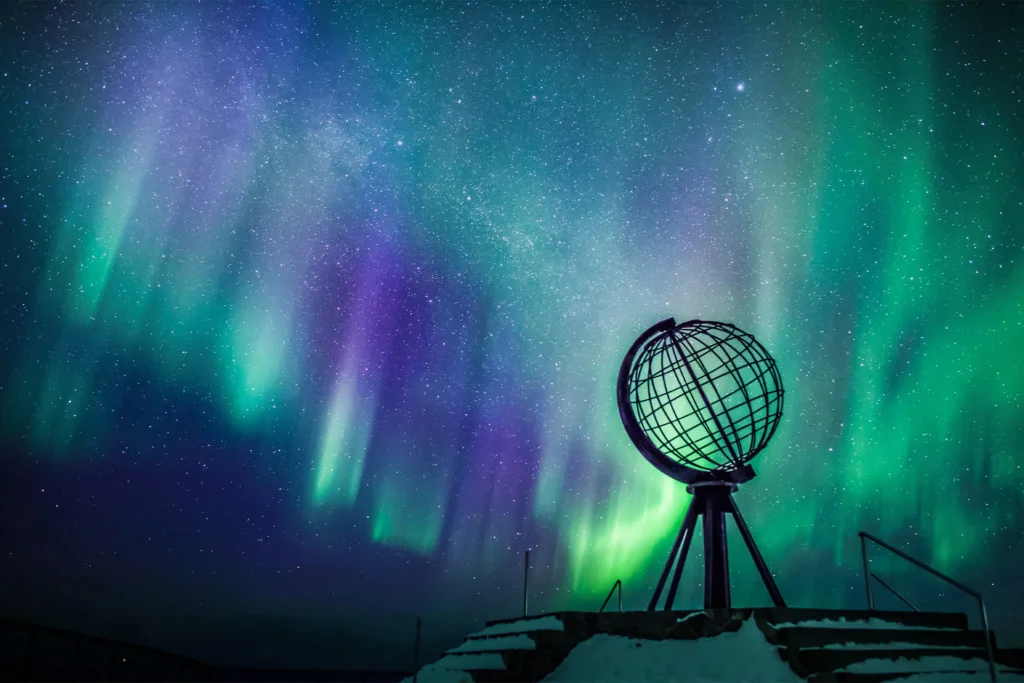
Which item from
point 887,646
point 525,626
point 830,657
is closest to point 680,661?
point 830,657

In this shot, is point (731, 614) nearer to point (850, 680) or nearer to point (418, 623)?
point (850, 680)

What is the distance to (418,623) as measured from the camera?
10.1 metres

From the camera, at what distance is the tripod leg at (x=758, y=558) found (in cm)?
1259

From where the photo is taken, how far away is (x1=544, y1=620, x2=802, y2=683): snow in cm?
896

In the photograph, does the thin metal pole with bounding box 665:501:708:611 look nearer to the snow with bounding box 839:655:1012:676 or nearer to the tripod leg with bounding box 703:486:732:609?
the tripod leg with bounding box 703:486:732:609

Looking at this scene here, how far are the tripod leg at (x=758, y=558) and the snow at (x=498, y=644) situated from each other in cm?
448

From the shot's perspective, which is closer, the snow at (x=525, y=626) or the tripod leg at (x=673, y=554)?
the snow at (x=525, y=626)

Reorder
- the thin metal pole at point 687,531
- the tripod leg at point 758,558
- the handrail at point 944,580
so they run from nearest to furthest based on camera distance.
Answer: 1. the handrail at point 944,580
2. the tripod leg at point 758,558
3. the thin metal pole at point 687,531

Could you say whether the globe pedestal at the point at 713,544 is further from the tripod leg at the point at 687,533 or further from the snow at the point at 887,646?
the snow at the point at 887,646

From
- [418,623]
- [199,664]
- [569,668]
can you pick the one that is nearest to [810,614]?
[569,668]

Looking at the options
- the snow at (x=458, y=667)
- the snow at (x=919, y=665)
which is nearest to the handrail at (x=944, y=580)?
the snow at (x=919, y=665)

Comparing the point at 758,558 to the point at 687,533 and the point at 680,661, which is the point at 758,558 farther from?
the point at 680,661

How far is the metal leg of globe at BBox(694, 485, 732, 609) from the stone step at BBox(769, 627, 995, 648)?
3.40 m

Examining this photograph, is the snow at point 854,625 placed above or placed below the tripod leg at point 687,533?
below
